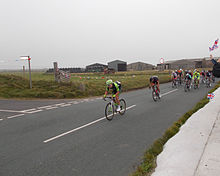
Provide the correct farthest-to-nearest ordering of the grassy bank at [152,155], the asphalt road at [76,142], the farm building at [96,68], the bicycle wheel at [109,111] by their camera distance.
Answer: the farm building at [96,68]
the bicycle wheel at [109,111]
the asphalt road at [76,142]
the grassy bank at [152,155]

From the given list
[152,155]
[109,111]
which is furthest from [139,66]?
[152,155]

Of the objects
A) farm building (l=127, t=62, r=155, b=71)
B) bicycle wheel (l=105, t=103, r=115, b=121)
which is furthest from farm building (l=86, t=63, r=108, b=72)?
bicycle wheel (l=105, t=103, r=115, b=121)

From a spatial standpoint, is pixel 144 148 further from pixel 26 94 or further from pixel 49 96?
pixel 26 94

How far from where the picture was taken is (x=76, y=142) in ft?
17.1

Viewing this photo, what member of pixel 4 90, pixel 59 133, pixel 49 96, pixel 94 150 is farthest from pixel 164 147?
pixel 4 90

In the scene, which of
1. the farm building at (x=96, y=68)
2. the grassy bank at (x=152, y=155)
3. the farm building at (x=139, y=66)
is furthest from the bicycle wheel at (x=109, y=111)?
the farm building at (x=139, y=66)

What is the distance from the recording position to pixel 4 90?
15.4 m

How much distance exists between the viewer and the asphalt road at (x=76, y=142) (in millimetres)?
3816

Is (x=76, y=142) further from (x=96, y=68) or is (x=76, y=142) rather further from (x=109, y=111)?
(x=96, y=68)

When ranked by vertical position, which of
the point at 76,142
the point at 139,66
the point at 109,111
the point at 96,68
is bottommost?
the point at 76,142

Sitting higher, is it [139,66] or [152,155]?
[139,66]

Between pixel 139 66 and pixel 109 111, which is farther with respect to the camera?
pixel 139 66

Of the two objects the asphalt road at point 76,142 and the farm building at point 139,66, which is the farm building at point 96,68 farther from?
the asphalt road at point 76,142

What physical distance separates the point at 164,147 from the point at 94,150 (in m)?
1.85
